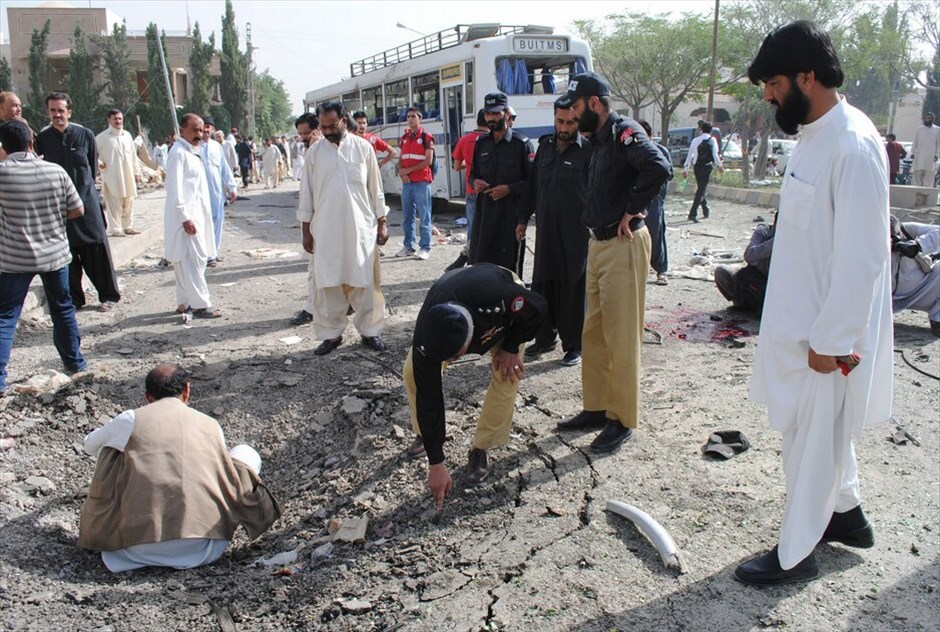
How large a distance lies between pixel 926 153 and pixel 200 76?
1586 inches

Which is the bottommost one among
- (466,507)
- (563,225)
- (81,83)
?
(466,507)

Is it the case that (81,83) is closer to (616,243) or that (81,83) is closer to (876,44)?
(876,44)

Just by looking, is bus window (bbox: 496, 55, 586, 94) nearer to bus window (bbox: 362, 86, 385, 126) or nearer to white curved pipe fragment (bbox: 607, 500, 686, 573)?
bus window (bbox: 362, 86, 385, 126)

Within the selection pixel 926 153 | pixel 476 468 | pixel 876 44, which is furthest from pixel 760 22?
pixel 476 468

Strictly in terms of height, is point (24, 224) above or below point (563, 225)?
above

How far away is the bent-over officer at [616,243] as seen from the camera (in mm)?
3488

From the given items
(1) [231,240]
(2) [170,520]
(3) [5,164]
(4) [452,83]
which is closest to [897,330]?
(2) [170,520]

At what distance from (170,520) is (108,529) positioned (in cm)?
29

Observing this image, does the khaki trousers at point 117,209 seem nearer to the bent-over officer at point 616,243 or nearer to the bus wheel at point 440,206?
the bus wheel at point 440,206

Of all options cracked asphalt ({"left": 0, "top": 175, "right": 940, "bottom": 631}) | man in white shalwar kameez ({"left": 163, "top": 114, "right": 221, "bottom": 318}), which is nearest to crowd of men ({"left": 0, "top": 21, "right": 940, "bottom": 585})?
cracked asphalt ({"left": 0, "top": 175, "right": 940, "bottom": 631})

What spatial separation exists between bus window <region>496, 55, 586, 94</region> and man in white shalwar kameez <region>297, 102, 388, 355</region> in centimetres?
685

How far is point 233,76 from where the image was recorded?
150 feet

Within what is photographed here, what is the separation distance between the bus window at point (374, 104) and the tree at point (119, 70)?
2914 cm

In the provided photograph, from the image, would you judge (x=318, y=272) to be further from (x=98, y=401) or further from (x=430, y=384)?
(x=430, y=384)
